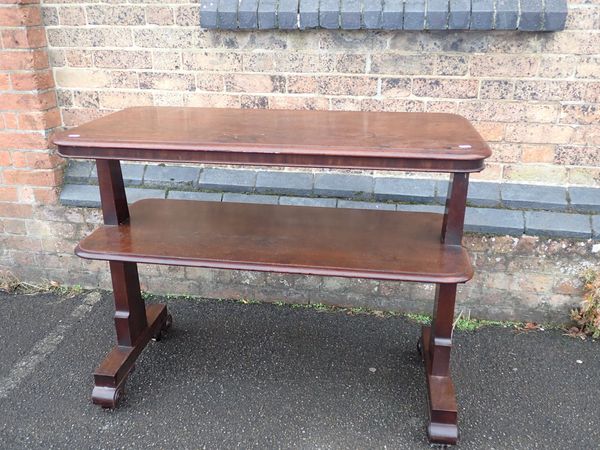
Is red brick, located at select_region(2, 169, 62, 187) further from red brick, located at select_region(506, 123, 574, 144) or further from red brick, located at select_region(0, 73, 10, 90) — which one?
red brick, located at select_region(506, 123, 574, 144)

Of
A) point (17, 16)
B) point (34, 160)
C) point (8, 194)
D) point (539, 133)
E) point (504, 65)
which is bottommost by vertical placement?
point (8, 194)

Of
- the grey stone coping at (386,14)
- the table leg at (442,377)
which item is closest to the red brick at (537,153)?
the grey stone coping at (386,14)

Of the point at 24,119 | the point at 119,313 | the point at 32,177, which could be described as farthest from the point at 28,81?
the point at 119,313

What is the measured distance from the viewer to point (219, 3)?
277 centimetres

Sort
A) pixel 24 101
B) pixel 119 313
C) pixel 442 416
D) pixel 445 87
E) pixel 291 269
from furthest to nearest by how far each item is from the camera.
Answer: pixel 24 101, pixel 445 87, pixel 119 313, pixel 442 416, pixel 291 269

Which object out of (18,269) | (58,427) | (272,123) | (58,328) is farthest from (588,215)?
(18,269)

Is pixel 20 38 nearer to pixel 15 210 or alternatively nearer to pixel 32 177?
pixel 32 177

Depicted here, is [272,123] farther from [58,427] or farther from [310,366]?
[58,427]

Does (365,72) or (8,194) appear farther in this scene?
(8,194)

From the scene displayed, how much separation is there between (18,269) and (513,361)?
2.99 metres

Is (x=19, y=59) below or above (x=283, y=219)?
above

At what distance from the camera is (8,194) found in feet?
10.6

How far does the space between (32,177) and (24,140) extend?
0.72 feet

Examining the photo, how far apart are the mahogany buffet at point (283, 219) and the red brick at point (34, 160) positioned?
79cm
